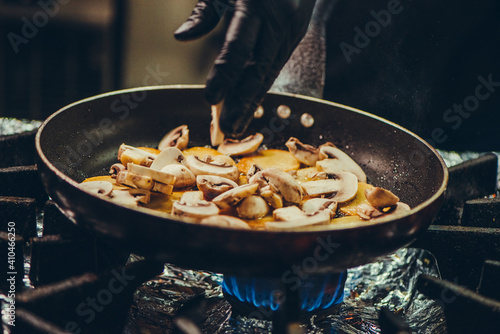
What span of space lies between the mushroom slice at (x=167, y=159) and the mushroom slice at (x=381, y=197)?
0.60 meters

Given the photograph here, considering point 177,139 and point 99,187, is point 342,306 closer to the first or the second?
point 99,187

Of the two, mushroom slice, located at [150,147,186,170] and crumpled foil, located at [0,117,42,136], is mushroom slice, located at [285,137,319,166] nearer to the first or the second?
mushroom slice, located at [150,147,186,170]

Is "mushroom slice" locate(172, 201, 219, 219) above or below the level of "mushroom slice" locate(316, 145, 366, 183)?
above

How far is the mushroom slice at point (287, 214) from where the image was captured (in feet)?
3.77

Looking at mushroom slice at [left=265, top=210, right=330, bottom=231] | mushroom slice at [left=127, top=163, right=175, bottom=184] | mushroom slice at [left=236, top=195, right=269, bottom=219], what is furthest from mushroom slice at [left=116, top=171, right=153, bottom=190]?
mushroom slice at [left=265, top=210, right=330, bottom=231]

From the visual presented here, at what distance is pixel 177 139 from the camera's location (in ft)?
5.56

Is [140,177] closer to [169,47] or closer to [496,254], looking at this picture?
[496,254]

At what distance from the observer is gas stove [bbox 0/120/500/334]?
3.15 ft

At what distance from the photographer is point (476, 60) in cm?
176

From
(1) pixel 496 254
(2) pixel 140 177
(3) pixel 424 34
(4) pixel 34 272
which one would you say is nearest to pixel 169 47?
(3) pixel 424 34

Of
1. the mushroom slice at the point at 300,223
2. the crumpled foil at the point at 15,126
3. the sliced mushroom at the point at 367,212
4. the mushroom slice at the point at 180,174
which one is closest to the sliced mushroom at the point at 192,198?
the mushroom slice at the point at 180,174

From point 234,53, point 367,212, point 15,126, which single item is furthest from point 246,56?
point 15,126

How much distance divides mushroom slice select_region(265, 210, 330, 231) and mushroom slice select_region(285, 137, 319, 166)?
0.55 meters

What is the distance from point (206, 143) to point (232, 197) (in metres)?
0.72
